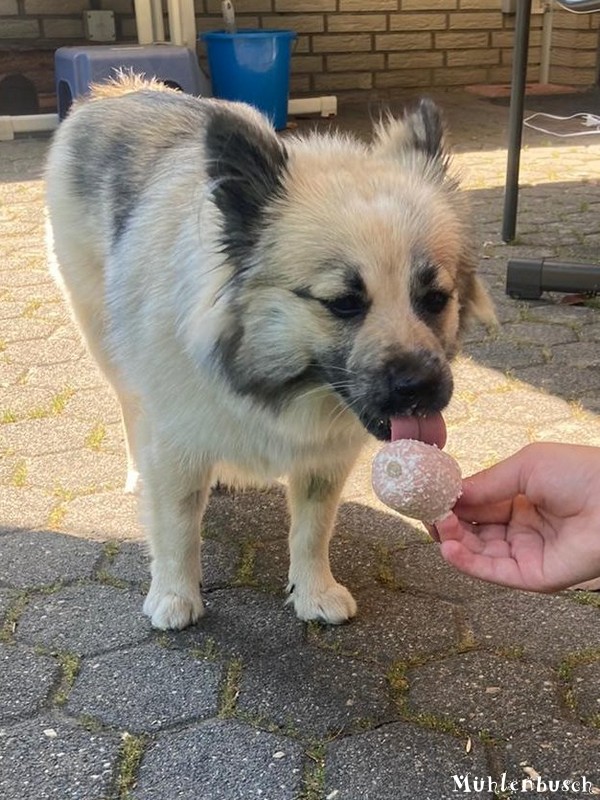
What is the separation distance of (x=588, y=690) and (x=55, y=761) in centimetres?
130

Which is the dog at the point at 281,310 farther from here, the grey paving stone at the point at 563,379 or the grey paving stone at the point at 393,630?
the grey paving stone at the point at 563,379

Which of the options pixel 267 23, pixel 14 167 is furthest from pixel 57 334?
pixel 267 23

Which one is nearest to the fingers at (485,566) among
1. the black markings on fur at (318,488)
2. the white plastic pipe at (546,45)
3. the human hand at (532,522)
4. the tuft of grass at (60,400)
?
the human hand at (532,522)

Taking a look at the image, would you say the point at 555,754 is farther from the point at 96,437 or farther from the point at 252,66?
the point at 252,66

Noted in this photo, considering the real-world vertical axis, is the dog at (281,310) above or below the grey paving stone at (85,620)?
above

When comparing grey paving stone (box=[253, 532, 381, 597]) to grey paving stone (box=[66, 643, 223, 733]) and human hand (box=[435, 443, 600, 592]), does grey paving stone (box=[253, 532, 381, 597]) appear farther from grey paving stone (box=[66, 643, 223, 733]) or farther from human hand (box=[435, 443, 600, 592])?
human hand (box=[435, 443, 600, 592])

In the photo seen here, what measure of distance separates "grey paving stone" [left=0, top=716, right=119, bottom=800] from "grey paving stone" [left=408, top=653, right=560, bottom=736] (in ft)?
2.50

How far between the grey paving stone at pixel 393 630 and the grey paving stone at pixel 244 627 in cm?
11

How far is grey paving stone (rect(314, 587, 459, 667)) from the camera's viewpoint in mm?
2439

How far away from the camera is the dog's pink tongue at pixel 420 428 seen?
2059 mm

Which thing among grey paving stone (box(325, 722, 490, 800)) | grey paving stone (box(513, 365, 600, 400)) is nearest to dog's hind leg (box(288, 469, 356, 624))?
grey paving stone (box(325, 722, 490, 800))

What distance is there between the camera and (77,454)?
3.45 m

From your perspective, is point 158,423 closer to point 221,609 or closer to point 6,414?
point 221,609

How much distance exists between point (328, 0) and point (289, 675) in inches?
399
